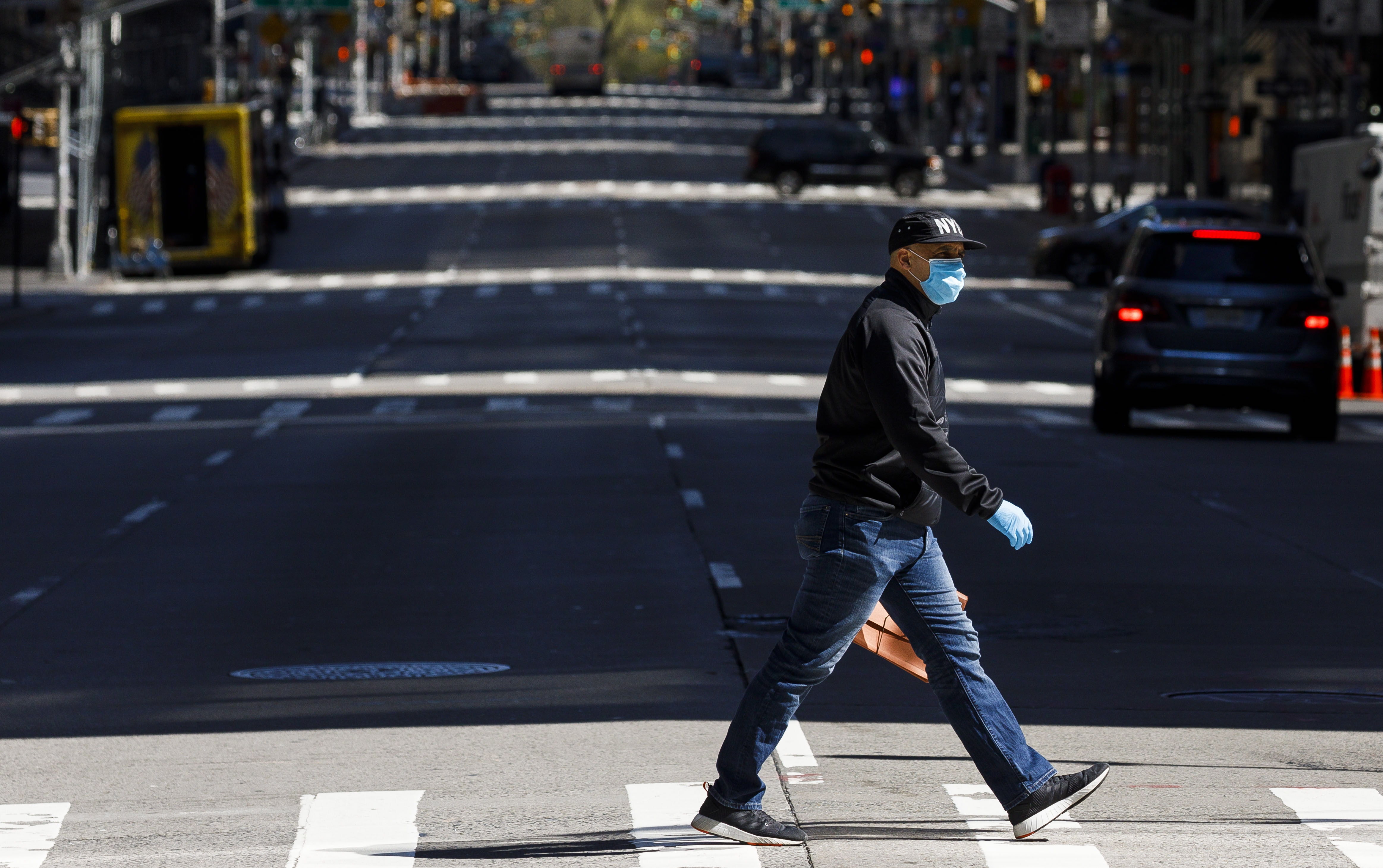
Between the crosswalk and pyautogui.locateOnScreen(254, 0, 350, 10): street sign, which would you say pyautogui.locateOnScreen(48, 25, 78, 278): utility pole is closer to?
pyautogui.locateOnScreen(254, 0, 350, 10): street sign

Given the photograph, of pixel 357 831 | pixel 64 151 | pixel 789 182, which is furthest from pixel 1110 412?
pixel 789 182

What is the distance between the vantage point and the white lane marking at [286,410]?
2545 cm

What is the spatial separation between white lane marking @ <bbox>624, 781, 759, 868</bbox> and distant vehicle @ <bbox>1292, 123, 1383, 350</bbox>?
2068 centimetres

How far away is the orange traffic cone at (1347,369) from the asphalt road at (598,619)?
3.07 metres

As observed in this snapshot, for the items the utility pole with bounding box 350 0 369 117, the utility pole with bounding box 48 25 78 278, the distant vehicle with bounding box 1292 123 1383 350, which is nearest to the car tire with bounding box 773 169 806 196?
the utility pole with bounding box 48 25 78 278

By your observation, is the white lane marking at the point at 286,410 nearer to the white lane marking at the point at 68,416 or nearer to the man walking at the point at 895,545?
the white lane marking at the point at 68,416

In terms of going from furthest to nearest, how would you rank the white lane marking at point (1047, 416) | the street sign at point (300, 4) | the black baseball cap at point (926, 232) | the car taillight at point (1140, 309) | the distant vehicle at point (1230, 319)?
the street sign at point (300, 4) → the white lane marking at point (1047, 416) → the car taillight at point (1140, 309) → the distant vehicle at point (1230, 319) → the black baseball cap at point (926, 232)

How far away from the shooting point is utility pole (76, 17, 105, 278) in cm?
4794

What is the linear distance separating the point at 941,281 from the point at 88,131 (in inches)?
1714

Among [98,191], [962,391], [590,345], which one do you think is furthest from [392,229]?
[962,391]

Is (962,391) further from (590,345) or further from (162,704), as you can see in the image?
(162,704)

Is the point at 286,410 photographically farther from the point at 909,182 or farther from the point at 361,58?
the point at 361,58

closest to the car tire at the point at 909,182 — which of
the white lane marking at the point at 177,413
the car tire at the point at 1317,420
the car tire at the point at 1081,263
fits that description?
the car tire at the point at 1081,263

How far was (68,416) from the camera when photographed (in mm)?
26172
